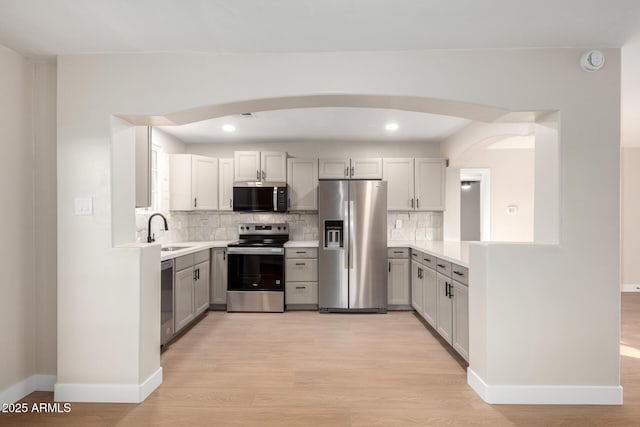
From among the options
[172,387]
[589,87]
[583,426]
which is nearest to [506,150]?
[589,87]

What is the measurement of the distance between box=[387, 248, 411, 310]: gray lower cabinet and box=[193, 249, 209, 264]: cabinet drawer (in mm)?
2307

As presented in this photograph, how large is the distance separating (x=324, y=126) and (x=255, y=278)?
211 centimetres

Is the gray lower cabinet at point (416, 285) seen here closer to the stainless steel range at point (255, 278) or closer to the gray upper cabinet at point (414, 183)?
the gray upper cabinet at point (414, 183)

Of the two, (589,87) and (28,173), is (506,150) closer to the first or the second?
(589,87)

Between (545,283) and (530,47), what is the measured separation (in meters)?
1.54

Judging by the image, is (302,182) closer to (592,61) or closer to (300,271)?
(300,271)

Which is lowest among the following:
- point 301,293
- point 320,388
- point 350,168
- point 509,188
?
point 320,388

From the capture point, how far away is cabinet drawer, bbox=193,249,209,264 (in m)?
4.10

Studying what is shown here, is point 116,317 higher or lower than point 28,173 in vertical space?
lower

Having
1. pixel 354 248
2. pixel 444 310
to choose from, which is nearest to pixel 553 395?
pixel 444 310

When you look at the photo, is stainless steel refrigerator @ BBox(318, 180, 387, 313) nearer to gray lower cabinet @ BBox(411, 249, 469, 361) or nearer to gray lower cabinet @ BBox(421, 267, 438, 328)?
gray lower cabinet @ BBox(411, 249, 469, 361)

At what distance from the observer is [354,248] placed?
15.0 ft

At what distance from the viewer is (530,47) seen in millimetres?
2348

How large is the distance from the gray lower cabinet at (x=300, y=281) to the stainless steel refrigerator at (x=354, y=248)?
141 mm
